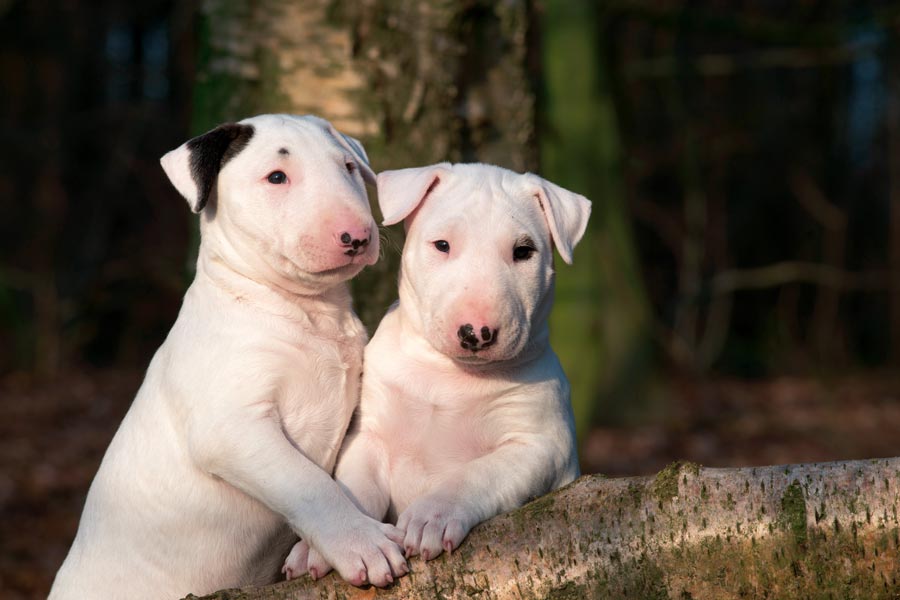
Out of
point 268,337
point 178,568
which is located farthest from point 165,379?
point 178,568

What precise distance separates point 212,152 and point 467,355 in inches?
42.7

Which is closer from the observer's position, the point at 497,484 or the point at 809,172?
the point at 497,484

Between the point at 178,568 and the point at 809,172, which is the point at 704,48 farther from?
the point at 178,568

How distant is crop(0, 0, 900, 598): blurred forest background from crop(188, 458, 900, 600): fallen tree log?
6.08m

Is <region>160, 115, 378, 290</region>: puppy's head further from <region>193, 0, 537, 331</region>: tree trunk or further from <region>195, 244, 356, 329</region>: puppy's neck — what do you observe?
<region>193, 0, 537, 331</region>: tree trunk

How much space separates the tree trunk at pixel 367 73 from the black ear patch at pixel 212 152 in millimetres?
1260

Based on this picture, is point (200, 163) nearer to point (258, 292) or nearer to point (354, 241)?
point (258, 292)

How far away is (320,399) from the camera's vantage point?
11.0 ft

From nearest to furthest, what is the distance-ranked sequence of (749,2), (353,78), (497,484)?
(497,484) < (353,78) < (749,2)

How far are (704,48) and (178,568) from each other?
52.4 ft

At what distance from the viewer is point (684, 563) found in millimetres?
2527

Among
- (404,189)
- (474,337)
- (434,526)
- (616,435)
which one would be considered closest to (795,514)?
(434,526)

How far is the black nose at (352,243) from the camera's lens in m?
3.12

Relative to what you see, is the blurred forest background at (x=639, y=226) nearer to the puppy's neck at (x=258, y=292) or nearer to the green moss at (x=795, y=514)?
the puppy's neck at (x=258, y=292)
